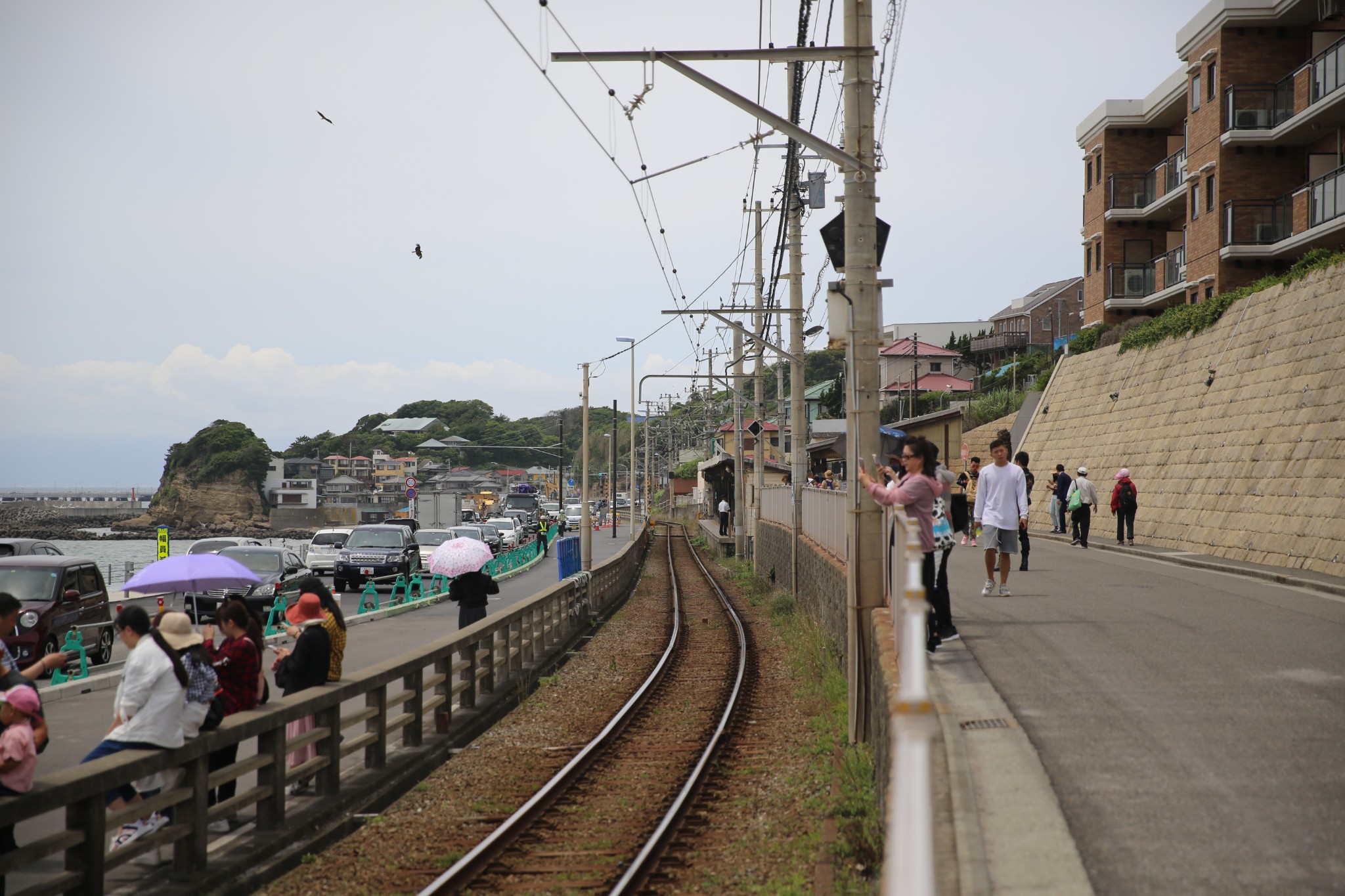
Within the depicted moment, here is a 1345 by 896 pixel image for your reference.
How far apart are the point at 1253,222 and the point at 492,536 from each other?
102ft

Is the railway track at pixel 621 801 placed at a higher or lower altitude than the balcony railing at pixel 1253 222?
lower

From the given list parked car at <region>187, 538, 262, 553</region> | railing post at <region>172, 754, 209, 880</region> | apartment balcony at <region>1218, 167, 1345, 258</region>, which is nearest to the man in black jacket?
railing post at <region>172, 754, 209, 880</region>

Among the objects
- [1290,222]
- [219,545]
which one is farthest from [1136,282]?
[219,545]

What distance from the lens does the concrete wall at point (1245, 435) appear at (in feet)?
53.0

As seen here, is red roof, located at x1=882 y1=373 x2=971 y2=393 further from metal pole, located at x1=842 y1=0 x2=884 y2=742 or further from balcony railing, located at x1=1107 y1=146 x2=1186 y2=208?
metal pole, located at x1=842 y1=0 x2=884 y2=742

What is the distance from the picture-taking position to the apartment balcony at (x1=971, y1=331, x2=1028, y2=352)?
79.4m

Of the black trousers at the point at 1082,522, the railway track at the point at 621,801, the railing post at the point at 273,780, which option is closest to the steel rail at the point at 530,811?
the railway track at the point at 621,801

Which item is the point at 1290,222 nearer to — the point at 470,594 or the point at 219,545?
the point at 470,594

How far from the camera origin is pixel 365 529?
102ft

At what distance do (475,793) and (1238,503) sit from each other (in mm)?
14906

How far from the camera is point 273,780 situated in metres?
7.39

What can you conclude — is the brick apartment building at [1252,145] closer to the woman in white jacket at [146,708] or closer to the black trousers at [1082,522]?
the black trousers at [1082,522]

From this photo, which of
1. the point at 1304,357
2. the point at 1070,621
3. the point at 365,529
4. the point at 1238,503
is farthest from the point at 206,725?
the point at 365,529

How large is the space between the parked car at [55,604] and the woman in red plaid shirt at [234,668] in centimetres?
775
